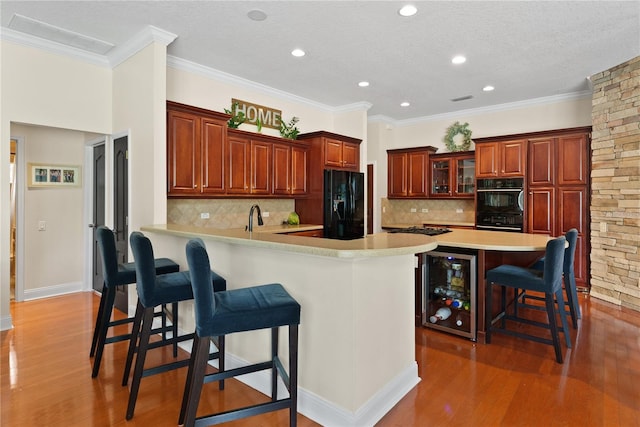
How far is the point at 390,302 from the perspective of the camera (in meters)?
2.19

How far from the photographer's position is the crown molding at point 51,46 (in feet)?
11.2

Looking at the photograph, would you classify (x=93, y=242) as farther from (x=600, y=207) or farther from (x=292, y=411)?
(x=600, y=207)

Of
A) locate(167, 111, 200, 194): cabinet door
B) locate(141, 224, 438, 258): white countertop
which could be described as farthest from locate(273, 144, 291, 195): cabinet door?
locate(141, 224, 438, 258): white countertop

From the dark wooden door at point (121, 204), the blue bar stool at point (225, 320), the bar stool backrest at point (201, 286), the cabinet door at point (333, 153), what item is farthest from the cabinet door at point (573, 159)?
the dark wooden door at point (121, 204)

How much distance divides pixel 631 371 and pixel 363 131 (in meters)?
4.52

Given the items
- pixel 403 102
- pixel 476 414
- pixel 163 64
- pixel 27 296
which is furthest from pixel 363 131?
pixel 27 296

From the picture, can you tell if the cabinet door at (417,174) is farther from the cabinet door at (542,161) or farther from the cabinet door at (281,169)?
the cabinet door at (281,169)

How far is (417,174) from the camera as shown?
679 centimetres

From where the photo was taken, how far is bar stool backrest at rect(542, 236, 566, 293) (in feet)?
8.98

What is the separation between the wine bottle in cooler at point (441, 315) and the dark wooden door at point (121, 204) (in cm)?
328

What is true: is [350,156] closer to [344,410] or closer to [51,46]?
[51,46]

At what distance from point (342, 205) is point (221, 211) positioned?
1823 mm

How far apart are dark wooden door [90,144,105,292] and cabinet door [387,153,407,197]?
498 centimetres

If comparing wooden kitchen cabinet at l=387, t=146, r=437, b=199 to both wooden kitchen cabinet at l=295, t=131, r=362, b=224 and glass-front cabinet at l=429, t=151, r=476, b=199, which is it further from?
wooden kitchen cabinet at l=295, t=131, r=362, b=224
